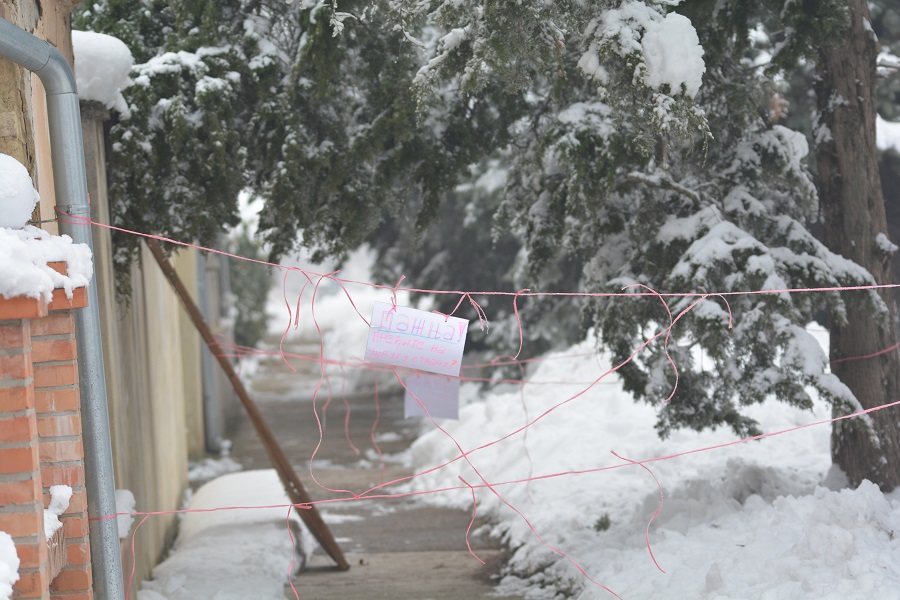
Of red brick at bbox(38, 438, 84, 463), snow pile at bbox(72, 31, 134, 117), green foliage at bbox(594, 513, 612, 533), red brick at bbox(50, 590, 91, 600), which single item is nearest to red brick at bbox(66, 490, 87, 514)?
red brick at bbox(38, 438, 84, 463)

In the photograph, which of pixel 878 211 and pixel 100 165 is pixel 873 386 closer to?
pixel 878 211

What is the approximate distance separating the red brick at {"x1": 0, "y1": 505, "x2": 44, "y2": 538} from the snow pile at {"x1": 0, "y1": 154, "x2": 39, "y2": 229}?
0.83 m

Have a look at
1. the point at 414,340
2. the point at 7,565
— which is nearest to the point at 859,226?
the point at 414,340

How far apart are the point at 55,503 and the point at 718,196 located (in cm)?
385

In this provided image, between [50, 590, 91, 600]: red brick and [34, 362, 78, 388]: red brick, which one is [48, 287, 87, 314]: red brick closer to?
[34, 362, 78, 388]: red brick

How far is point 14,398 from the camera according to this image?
2.59 metres

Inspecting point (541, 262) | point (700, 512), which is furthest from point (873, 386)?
point (541, 262)

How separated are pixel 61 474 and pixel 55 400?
228 mm

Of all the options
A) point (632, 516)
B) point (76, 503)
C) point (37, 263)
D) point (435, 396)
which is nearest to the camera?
point (37, 263)

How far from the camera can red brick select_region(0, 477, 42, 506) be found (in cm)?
257

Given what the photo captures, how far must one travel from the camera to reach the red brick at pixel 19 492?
2574mm

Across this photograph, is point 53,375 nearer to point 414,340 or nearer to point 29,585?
point 29,585

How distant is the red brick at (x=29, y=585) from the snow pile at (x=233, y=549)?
225cm

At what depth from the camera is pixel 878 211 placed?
5.27m
